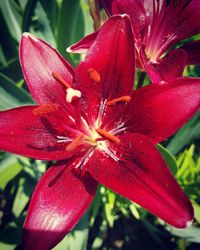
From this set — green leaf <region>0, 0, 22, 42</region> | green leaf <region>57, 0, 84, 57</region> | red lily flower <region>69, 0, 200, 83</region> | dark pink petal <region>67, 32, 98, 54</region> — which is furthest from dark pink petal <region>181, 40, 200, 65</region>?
green leaf <region>0, 0, 22, 42</region>

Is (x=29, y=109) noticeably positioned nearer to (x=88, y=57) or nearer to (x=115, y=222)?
(x=88, y=57)

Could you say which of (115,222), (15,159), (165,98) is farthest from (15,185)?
(165,98)

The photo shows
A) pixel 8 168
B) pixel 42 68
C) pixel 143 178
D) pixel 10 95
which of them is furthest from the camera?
pixel 8 168

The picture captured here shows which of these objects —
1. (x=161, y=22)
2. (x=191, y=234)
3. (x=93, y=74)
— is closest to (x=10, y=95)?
(x=93, y=74)

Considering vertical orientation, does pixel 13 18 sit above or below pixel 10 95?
above

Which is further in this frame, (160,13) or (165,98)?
(160,13)

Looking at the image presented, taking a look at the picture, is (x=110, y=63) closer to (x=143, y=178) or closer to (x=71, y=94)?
(x=71, y=94)
